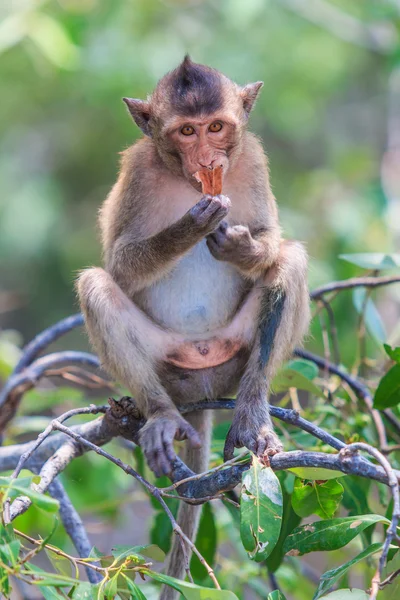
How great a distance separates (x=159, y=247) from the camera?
3604 mm

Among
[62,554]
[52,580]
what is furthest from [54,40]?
[52,580]

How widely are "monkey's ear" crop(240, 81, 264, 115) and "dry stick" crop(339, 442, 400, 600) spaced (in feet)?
7.02

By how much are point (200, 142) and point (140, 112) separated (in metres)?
0.46

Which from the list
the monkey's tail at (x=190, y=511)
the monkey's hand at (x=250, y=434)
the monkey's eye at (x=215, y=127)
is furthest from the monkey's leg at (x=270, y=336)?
the monkey's eye at (x=215, y=127)

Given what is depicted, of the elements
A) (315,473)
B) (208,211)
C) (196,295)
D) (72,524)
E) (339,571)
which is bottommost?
(72,524)

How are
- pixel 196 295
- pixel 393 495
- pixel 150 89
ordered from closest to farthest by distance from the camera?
pixel 393 495 < pixel 196 295 < pixel 150 89

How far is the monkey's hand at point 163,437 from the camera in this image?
10.4ft

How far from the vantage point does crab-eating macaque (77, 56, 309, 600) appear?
348 centimetres

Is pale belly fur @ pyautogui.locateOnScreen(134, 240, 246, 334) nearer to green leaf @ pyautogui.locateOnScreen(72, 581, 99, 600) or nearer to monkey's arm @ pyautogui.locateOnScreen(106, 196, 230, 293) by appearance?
monkey's arm @ pyautogui.locateOnScreen(106, 196, 230, 293)

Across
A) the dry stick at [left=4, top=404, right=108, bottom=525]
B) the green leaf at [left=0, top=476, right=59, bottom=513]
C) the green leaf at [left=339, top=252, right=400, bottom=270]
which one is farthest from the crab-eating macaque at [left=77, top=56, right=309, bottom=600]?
the green leaf at [left=0, top=476, right=59, bottom=513]

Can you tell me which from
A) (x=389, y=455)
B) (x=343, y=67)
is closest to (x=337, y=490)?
(x=389, y=455)

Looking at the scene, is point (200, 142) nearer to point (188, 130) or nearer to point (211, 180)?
point (188, 130)

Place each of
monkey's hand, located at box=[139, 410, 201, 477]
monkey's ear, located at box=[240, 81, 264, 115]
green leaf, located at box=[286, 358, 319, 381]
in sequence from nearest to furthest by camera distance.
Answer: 1. monkey's hand, located at box=[139, 410, 201, 477]
2. green leaf, located at box=[286, 358, 319, 381]
3. monkey's ear, located at box=[240, 81, 264, 115]

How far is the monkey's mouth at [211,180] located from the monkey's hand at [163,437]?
89 cm
